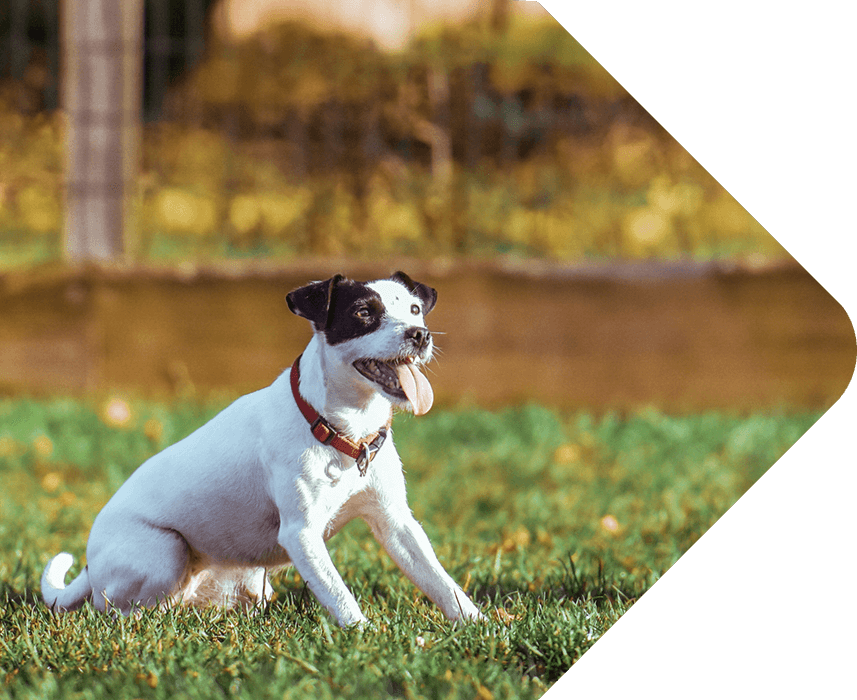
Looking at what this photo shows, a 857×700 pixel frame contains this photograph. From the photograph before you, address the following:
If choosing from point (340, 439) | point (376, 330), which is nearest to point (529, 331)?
point (340, 439)

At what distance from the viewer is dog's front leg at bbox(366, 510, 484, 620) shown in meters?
2.37

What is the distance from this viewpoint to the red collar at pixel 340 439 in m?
2.24

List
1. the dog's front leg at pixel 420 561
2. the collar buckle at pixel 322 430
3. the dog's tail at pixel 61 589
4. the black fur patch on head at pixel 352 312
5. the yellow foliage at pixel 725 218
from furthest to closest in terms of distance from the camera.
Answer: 1. the yellow foliage at pixel 725 218
2. the dog's tail at pixel 61 589
3. the dog's front leg at pixel 420 561
4. the collar buckle at pixel 322 430
5. the black fur patch on head at pixel 352 312

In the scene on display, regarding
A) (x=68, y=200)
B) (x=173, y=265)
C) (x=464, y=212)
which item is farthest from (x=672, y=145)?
(x=68, y=200)

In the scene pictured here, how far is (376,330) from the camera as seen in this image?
2104 millimetres

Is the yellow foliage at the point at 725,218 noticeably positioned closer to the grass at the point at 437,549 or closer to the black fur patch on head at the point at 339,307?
the grass at the point at 437,549

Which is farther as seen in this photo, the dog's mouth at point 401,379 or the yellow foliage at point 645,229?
the yellow foliage at point 645,229

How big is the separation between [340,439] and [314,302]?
13.3 inches

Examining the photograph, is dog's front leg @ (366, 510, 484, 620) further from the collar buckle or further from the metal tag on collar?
the collar buckle

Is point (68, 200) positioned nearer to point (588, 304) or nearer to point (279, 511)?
point (588, 304)

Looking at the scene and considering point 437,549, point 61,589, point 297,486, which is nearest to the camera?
point 297,486

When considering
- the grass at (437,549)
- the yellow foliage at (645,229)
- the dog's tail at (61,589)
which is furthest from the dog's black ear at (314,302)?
the yellow foliage at (645,229)

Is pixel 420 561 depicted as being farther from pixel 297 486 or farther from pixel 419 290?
pixel 419 290

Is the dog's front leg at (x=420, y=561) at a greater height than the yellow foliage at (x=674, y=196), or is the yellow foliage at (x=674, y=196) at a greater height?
the yellow foliage at (x=674, y=196)
